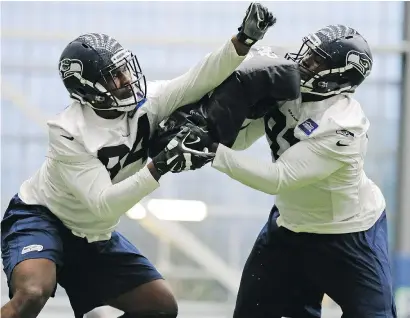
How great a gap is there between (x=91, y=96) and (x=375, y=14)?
2.79 metres

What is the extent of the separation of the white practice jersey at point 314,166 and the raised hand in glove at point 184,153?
0.18ft

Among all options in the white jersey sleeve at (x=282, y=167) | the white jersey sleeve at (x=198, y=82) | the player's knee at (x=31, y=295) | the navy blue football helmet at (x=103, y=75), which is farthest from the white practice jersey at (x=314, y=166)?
the player's knee at (x=31, y=295)

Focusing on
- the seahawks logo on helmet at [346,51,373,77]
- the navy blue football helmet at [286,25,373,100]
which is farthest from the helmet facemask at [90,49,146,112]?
the seahawks logo on helmet at [346,51,373,77]

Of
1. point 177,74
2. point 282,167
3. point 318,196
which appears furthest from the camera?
point 177,74

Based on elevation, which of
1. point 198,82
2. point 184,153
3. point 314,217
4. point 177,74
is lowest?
point 177,74

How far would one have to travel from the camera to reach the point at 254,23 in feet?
7.43

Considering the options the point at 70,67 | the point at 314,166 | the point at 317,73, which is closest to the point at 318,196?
the point at 314,166

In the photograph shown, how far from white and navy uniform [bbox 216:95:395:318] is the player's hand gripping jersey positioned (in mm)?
85

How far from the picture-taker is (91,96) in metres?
2.40

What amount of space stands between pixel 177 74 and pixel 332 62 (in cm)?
227

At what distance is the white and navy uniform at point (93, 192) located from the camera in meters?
2.34

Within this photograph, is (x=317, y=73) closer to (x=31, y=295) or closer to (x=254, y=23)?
(x=254, y=23)

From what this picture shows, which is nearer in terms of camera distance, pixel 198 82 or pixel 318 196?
pixel 198 82

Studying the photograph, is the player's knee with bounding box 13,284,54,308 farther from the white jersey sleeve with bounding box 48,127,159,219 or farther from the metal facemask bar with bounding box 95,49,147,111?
the metal facemask bar with bounding box 95,49,147,111
